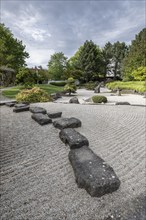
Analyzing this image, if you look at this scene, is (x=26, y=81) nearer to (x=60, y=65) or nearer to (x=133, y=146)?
(x=133, y=146)

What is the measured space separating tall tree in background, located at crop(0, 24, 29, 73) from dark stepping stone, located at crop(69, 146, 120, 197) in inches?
830

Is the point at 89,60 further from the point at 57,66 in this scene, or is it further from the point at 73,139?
the point at 73,139

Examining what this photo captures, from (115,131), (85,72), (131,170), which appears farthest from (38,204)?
(85,72)

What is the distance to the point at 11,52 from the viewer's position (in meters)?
22.3

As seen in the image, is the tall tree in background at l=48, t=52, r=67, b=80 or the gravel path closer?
the gravel path

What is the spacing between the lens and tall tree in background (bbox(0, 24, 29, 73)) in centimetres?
2056

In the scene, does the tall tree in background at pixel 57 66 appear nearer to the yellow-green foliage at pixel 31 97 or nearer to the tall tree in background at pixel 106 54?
the tall tree in background at pixel 106 54

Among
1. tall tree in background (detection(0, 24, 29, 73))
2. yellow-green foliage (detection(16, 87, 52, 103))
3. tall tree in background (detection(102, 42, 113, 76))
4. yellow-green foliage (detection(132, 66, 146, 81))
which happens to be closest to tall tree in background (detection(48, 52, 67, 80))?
tall tree in background (detection(102, 42, 113, 76))

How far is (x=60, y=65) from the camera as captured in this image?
39.9 metres

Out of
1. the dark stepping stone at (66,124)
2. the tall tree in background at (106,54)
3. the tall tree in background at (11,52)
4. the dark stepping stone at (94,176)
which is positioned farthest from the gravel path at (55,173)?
the tall tree in background at (106,54)

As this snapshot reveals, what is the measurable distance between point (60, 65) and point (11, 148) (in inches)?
1518

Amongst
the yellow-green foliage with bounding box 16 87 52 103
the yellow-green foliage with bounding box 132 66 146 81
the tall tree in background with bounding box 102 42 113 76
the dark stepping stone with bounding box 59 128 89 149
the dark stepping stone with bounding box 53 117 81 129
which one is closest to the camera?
the dark stepping stone with bounding box 59 128 89 149

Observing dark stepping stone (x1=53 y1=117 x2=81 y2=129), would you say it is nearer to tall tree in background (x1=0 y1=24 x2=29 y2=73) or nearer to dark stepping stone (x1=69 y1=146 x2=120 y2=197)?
dark stepping stone (x1=69 y1=146 x2=120 y2=197)

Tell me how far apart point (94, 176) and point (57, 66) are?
3974 centimetres
